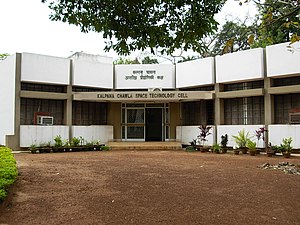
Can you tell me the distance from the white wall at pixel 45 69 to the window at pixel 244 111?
8.65 meters

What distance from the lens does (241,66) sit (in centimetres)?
1591

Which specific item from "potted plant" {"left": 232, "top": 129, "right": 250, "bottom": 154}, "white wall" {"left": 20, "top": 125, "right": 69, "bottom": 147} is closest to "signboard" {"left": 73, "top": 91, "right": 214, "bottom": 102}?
"white wall" {"left": 20, "top": 125, "right": 69, "bottom": 147}

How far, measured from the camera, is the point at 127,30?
6.02 metres

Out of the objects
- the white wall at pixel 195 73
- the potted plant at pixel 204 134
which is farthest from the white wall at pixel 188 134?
the white wall at pixel 195 73

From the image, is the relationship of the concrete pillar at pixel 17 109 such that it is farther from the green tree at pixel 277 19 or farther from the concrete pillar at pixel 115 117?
the green tree at pixel 277 19

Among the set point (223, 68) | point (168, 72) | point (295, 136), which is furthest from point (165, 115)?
point (295, 136)

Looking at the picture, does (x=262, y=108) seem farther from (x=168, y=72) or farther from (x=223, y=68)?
(x=168, y=72)

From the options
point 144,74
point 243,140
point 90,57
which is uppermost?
point 90,57

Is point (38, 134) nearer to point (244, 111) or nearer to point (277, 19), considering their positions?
point (244, 111)

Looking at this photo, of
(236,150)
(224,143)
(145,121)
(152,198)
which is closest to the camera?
(152,198)

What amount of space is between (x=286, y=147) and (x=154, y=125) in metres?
8.18

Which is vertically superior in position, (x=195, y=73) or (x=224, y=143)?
(x=195, y=73)

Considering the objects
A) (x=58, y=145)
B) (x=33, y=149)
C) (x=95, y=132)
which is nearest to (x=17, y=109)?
(x=33, y=149)

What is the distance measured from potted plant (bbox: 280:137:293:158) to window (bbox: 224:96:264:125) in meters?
2.10
